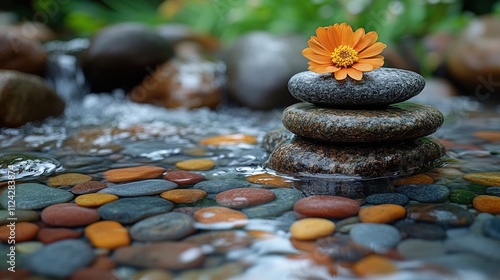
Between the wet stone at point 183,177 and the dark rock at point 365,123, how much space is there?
0.61 meters

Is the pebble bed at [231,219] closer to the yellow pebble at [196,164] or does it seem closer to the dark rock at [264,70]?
the yellow pebble at [196,164]

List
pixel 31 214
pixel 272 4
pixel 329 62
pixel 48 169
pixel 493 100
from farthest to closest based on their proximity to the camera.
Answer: pixel 272 4 → pixel 493 100 → pixel 48 169 → pixel 329 62 → pixel 31 214

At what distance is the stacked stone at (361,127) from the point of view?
2461mm

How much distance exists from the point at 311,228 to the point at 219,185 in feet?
2.30

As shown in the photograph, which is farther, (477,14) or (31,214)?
(477,14)

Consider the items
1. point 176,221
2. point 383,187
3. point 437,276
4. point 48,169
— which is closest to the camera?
point 437,276

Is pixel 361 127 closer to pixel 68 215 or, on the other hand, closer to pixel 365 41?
pixel 365 41

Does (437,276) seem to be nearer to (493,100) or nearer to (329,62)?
(329,62)

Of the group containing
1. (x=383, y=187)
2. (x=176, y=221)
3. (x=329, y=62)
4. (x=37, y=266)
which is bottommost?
(x=37, y=266)

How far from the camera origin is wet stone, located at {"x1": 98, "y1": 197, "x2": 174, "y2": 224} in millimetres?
2001

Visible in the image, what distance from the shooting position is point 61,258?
164 cm

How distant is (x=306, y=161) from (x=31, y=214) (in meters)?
1.36

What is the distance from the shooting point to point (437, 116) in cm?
266

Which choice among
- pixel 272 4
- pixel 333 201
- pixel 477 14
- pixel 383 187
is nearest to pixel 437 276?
pixel 333 201
